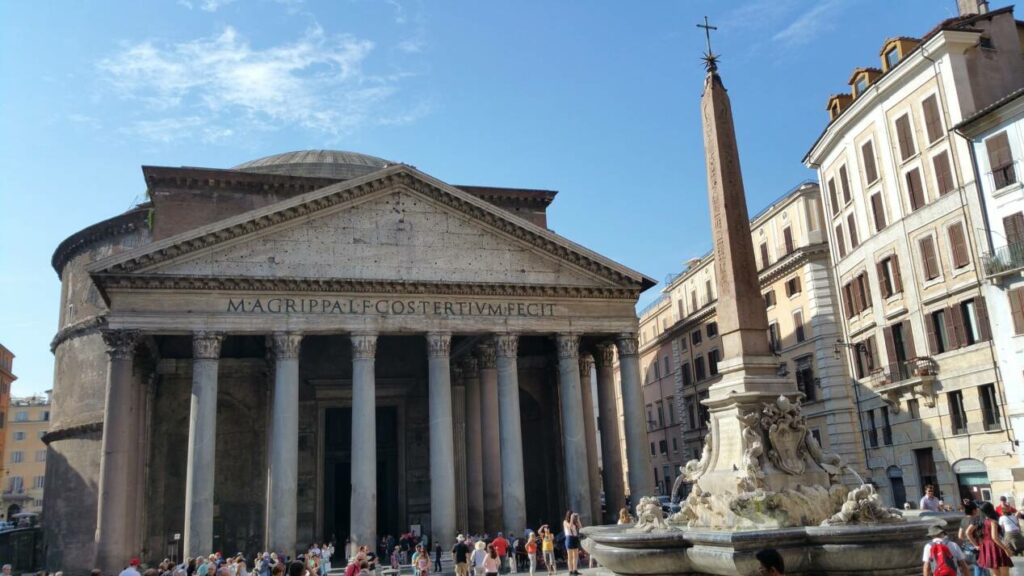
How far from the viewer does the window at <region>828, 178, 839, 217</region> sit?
26.3 meters

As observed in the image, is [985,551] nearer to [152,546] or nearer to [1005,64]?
[1005,64]

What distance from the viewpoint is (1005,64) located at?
20.5 metres

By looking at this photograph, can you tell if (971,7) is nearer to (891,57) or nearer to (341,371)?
(891,57)

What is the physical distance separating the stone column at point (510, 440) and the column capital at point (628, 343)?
3477 millimetres

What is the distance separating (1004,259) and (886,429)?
7291 mm

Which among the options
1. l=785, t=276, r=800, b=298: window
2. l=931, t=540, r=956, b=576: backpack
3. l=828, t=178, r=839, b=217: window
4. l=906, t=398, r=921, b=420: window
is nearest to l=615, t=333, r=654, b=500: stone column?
l=906, t=398, r=921, b=420: window

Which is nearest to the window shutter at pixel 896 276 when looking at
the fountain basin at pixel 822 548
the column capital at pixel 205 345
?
the fountain basin at pixel 822 548

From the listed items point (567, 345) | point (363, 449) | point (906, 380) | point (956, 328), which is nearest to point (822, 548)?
point (956, 328)

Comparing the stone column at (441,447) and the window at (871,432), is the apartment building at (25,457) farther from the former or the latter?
the window at (871,432)

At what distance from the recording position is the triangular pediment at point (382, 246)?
834 inches

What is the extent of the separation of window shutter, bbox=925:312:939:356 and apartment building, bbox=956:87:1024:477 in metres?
2.11

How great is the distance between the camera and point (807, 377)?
28078mm

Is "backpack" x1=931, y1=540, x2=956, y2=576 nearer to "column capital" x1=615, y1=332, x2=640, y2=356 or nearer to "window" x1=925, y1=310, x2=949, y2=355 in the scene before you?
"window" x1=925, y1=310, x2=949, y2=355

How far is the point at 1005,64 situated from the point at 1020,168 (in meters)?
4.04
